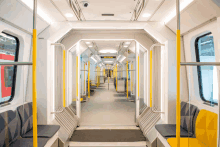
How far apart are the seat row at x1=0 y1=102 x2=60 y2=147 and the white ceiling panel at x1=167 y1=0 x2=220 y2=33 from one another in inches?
126

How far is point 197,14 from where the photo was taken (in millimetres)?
2387

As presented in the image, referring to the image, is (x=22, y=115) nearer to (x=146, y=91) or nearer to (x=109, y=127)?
(x=109, y=127)

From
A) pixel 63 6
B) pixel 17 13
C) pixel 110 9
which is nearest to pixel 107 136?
pixel 110 9

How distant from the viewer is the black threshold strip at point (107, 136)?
3547mm

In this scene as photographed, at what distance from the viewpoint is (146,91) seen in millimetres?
5234

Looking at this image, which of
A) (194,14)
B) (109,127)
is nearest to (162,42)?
(194,14)

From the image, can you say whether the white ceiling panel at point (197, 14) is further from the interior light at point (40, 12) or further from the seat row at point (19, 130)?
the seat row at point (19, 130)

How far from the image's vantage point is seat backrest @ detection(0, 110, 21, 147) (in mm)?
1964

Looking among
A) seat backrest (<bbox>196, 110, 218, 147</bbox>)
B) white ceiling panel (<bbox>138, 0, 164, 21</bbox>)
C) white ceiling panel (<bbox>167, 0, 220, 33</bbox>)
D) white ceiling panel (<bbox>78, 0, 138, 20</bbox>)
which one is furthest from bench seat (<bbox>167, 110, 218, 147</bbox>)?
white ceiling panel (<bbox>78, 0, 138, 20</bbox>)

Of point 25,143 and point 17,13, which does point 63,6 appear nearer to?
point 17,13

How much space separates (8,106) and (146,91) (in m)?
4.15

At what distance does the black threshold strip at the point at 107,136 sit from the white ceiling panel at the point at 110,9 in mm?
2883

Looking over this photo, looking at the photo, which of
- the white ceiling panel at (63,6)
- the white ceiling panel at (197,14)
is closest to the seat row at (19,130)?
the white ceiling panel at (63,6)

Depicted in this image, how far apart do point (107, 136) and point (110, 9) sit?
2966mm
